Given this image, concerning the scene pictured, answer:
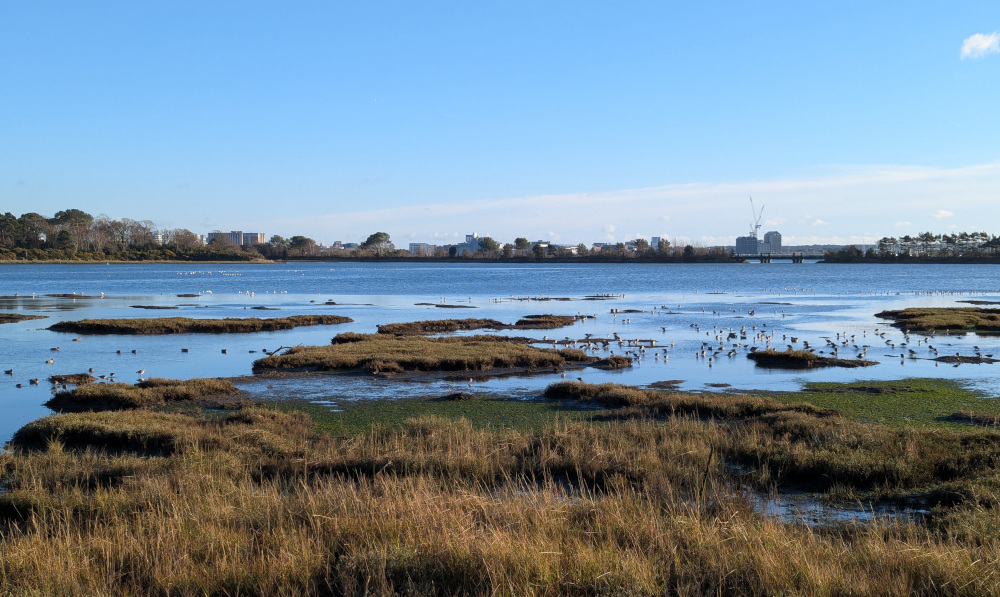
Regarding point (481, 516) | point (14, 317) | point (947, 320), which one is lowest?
point (14, 317)

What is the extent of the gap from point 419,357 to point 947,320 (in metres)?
35.3

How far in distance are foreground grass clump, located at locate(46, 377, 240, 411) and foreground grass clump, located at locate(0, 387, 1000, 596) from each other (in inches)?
199

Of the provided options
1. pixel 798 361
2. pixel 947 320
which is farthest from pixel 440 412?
pixel 947 320

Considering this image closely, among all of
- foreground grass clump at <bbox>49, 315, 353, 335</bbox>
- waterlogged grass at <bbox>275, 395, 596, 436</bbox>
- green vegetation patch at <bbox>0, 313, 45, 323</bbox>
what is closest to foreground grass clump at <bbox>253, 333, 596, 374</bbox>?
waterlogged grass at <bbox>275, 395, 596, 436</bbox>

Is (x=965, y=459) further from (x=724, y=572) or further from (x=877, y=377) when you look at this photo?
(x=877, y=377)

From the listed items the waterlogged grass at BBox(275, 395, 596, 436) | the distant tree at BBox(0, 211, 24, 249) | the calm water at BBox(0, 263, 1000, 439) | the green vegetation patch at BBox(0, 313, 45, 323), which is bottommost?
the calm water at BBox(0, 263, 1000, 439)

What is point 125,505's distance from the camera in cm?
→ 963

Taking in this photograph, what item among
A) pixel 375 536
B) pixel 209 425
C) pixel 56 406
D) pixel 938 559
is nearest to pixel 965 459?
pixel 938 559

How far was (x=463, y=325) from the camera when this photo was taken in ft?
151

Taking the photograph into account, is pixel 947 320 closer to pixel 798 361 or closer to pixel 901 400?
pixel 798 361

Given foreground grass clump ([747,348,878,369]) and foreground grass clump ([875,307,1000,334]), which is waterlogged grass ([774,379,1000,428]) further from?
foreground grass clump ([875,307,1000,334])

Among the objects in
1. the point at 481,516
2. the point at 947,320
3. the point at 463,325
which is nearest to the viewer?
the point at 481,516

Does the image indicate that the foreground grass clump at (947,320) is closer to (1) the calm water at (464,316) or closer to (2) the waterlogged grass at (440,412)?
(1) the calm water at (464,316)

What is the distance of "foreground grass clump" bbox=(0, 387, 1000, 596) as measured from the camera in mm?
6785
